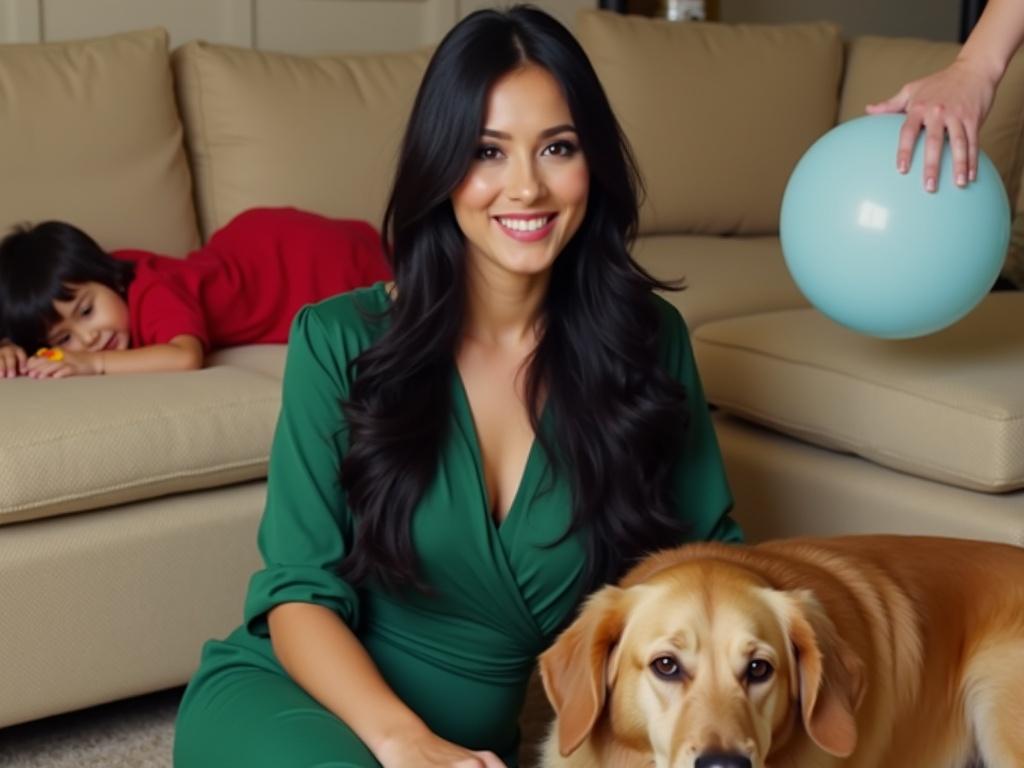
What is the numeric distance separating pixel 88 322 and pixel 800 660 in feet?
5.27

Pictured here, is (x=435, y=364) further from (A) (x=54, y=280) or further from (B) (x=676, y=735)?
(A) (x=54, y=280)

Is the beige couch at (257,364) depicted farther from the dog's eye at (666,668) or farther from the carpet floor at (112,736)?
the dog's eye at (666,668)

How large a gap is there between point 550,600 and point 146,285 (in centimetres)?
122

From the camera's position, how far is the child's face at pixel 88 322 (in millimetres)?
2738

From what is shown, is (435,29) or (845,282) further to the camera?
(435,29)

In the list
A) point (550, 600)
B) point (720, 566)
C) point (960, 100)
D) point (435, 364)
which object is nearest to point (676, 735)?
point (720, 566)

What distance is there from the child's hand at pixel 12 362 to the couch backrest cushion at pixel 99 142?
399 mm

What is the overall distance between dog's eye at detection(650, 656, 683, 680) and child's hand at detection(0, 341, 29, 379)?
1444mm

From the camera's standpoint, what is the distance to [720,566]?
5.37ft

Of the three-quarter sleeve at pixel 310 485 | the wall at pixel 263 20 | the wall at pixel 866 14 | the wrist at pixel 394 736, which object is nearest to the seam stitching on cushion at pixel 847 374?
the three-quarter sleeve at pixel 310 485

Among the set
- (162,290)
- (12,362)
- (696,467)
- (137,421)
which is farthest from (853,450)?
(12,362)

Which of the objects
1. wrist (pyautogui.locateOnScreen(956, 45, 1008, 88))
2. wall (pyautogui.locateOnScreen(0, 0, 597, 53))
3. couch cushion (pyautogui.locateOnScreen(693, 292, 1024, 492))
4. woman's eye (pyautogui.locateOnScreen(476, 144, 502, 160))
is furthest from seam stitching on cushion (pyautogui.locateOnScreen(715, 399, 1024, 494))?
wall (pyautogui.locateOnScreen(0, 0, 597, 53))

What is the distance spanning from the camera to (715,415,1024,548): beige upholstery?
228cm

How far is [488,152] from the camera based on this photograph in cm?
186
